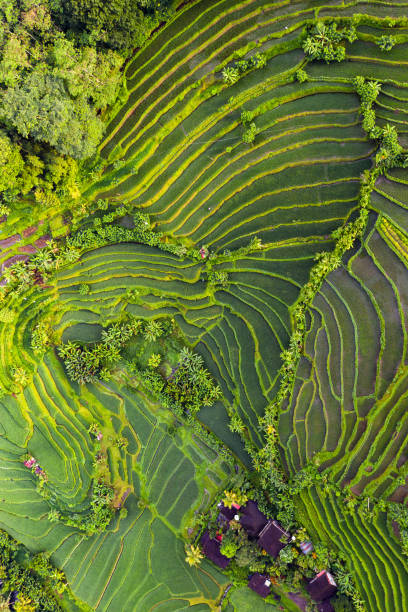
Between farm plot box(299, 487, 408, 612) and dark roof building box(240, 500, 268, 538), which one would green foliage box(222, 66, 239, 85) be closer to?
farm plot box(299, 487, 408, 612)

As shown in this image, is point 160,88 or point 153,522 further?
point 153,522

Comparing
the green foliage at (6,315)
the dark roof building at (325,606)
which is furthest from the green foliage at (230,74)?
Result: the dark roof building at (325,606)

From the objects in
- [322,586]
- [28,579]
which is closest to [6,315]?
[28,579]

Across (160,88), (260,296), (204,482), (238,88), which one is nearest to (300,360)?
(260,296)

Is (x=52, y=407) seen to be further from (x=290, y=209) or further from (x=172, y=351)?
(x=290, y=209)

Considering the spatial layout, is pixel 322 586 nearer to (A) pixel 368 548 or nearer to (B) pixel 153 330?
(A) pixel 368 548

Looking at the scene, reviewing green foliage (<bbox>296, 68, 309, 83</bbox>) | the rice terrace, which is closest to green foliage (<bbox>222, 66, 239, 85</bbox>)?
the rice terrace

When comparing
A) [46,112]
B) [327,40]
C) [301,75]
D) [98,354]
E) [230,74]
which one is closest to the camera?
[46,112]
